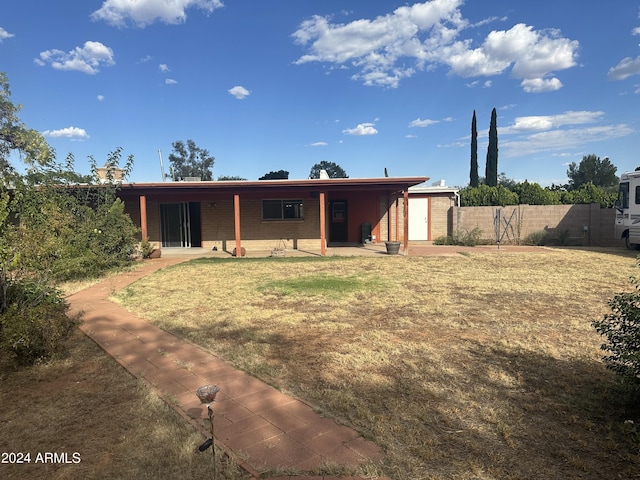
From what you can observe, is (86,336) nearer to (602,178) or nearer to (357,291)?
(357,291)

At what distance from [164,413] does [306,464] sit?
140 centimetres

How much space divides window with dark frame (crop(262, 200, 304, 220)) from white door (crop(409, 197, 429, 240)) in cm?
604

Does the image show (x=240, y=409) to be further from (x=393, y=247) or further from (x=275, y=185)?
(x=393, y=247)

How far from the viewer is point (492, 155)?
40469 mm

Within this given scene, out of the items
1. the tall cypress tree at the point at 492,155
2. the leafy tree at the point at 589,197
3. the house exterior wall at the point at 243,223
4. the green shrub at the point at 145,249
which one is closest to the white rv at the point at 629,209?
the leafy tree at the point at 589,197

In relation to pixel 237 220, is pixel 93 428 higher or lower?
lower

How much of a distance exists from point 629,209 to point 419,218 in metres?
8.30

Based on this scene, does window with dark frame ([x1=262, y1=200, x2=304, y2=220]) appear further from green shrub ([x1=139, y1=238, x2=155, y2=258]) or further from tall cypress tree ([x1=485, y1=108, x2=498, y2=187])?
tall cypress tree ([x1=485, y1=108, x2=498, y2=187])

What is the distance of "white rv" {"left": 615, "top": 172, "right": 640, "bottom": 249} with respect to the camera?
14016 mm

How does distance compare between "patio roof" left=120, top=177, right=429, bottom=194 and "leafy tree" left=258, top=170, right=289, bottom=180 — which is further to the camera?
"leafy tree" left=258, top=170, right=289, bottom=180

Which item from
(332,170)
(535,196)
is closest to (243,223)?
(535,196)

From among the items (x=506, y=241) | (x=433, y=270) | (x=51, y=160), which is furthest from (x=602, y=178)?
(x=51, y=160)

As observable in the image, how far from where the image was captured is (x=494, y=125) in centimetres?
4141

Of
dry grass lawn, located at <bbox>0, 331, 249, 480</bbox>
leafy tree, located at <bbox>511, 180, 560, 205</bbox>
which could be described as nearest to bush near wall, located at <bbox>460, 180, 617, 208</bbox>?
leafy tree, located at <bbox>511, 180, 560, 205</bbox>
